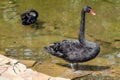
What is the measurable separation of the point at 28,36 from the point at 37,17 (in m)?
1.18

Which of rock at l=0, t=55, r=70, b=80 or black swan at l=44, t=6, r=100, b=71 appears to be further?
black swan at l=44, t=6, r=100, b=71

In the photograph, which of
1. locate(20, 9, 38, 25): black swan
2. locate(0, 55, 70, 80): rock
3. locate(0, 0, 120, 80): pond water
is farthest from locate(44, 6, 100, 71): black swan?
locate(20, 9, 38, 25): black swan

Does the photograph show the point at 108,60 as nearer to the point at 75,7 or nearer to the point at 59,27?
the point at 59,27

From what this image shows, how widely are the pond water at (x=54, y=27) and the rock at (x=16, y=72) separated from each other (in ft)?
3.09

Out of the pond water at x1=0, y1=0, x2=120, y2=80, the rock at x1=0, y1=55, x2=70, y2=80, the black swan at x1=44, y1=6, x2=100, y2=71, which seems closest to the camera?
the rock at x1=0, y1=55, x2=70, y2=80

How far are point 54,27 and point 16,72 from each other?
9.89 feet

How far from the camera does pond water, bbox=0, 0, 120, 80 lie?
7680mm

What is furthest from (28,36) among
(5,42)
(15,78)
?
(15,78)

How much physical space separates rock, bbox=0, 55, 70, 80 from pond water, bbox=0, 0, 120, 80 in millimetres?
943

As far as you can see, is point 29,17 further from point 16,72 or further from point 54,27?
point 16,72

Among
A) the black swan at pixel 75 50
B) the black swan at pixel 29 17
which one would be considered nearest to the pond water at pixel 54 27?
the black swan at pixel 29 17

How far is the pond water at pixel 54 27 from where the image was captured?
302 inches

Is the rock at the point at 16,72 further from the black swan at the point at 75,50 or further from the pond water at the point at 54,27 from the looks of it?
the pond water at the point at 54,27

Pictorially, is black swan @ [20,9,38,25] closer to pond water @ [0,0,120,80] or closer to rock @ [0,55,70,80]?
pond water @ [0,0,120,80]
